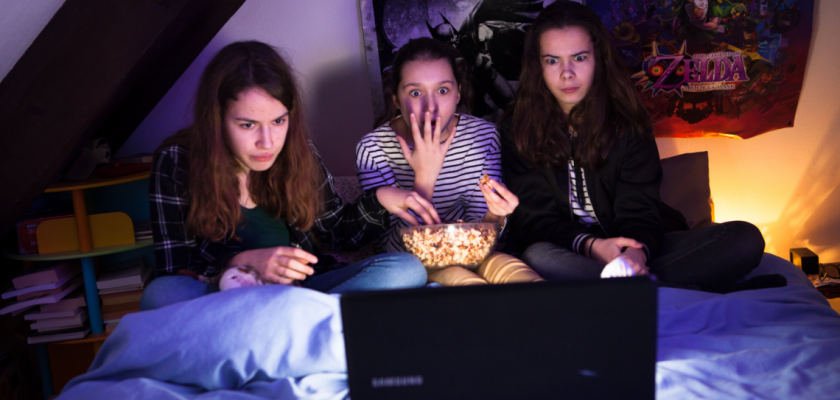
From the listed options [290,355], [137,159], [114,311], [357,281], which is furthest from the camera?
[137,159]

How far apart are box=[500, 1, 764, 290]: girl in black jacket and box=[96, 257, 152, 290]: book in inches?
48.6

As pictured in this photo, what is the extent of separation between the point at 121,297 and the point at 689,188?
191cm

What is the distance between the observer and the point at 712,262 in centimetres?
132

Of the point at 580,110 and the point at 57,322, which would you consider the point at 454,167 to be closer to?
the point at 580,110

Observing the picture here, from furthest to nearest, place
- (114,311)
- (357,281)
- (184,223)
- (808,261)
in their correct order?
(808,261), (114,311), (184,223), (357,281)

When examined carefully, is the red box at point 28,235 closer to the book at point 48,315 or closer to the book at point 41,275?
the book at point 41,275

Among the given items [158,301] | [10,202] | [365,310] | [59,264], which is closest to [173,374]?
[158,301]

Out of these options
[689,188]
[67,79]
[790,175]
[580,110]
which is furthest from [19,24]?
[790,175]

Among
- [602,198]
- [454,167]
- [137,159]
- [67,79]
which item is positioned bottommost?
[602,198]

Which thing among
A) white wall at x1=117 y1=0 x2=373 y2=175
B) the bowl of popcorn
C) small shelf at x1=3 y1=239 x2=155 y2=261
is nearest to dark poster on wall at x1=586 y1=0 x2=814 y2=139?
white wall at x1=117 y1=0 x2=373 y2=175

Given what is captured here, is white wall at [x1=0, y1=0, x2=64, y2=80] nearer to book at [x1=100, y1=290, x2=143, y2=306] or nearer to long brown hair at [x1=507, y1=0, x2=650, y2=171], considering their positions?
book at [x1=100, y1=290, x2=143, y2=306]

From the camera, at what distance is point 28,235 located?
5.50ft

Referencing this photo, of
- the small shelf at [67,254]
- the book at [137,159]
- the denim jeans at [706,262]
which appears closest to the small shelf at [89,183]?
the book at [137,159]

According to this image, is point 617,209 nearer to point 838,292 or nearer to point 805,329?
point 805,329
